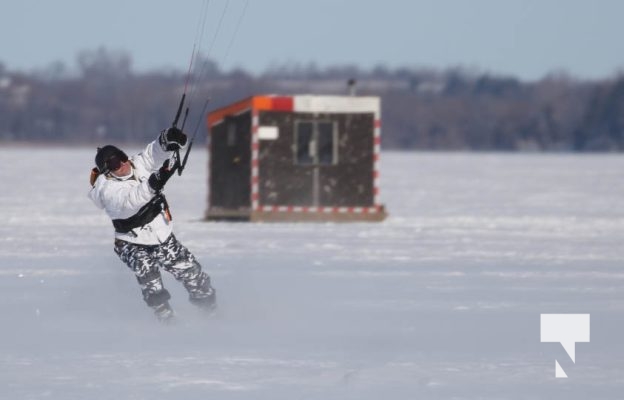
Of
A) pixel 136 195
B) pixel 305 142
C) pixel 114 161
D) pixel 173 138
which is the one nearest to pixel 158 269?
pixel 136 195

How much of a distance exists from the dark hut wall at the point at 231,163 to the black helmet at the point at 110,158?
12869 mm

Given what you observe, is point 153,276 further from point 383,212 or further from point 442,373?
point 383,212

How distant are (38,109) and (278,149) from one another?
423ft

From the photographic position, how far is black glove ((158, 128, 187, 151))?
373 inches

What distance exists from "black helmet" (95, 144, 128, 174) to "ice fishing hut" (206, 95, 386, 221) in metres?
12.7

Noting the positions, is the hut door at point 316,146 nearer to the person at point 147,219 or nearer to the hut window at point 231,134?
the hut window at point 231,134

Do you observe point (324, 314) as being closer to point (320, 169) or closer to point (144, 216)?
point (144, 216)

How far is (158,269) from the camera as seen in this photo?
9.95m

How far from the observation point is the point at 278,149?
74.2 ft

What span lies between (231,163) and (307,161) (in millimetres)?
1480

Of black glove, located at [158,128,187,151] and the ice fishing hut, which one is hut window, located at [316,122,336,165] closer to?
the ice fishing hut

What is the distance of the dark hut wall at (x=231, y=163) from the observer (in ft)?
74.7

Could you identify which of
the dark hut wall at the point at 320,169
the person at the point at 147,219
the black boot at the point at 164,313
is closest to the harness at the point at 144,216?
the person at the point at 147,219

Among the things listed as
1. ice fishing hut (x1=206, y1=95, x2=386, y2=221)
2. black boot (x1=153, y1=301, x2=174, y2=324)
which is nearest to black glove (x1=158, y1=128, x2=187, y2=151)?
black boot (x1=153, y1=301, x2=174, y2=324)
